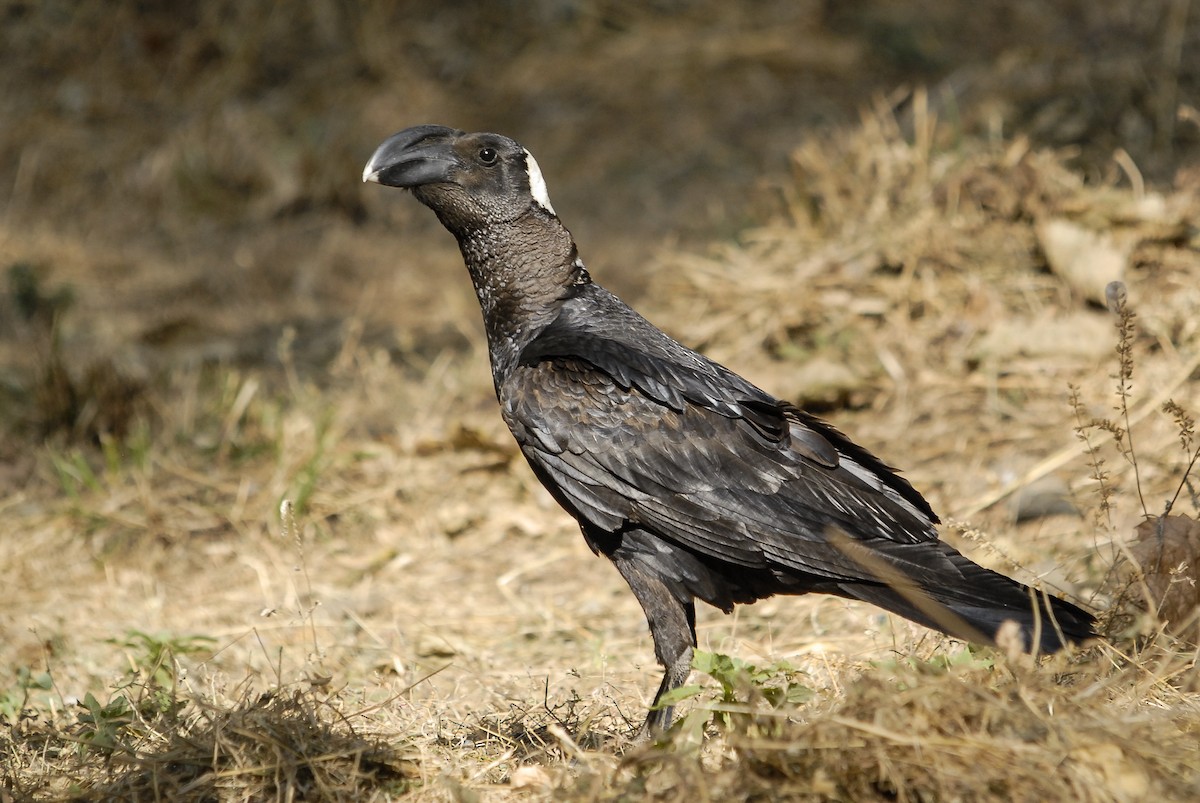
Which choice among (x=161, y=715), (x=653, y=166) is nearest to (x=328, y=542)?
(x=161, y=715)

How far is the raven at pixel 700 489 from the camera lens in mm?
2885

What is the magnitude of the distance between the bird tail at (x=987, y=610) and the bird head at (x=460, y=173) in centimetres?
162

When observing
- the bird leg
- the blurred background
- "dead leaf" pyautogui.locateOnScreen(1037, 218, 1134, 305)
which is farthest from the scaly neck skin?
"dead leaf" pyautogui.locateOnScreen(1037, 218, 1134, 305)

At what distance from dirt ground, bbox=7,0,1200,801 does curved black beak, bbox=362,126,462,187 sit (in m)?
1.13

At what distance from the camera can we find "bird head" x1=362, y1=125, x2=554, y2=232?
11.7ft

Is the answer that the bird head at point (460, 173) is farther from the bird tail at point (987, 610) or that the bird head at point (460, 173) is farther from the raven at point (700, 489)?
the bird tail at point (987, 610)

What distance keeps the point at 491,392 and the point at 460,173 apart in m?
2.37

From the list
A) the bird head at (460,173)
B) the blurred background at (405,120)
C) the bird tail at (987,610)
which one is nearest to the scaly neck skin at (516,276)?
the bird head at (460,173)

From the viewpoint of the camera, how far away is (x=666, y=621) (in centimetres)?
306

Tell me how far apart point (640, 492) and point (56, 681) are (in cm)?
208

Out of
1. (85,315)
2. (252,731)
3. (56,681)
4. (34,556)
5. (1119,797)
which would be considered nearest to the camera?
(1119,797)

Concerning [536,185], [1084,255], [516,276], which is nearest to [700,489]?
[516,276]

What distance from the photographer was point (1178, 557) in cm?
308

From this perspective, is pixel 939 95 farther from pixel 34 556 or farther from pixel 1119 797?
pixel 1119 797
